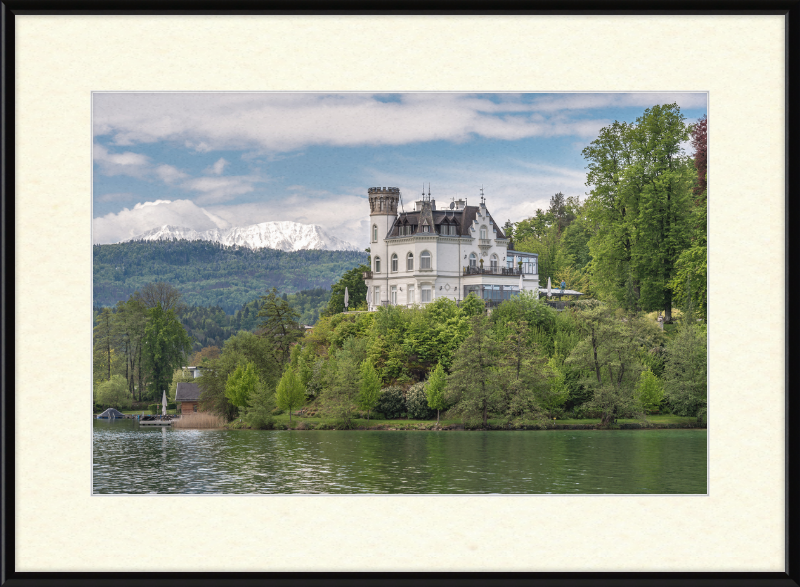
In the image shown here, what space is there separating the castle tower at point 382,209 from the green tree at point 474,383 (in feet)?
15.7

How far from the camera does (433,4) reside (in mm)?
6238

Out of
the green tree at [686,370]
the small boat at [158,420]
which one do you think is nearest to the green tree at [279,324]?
the small boat at [158,420]

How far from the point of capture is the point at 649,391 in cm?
2061

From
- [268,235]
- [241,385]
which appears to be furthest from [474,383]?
[268,235]

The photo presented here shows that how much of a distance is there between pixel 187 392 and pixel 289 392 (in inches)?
127

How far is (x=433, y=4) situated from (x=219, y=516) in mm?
4499

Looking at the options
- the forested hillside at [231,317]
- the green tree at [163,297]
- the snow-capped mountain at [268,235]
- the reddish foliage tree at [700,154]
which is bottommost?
the forested hillside at [231,317]

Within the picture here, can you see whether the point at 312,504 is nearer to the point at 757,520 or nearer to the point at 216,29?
the point at 757,520

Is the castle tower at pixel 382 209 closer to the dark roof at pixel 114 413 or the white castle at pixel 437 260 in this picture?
the white castle at pixel 437 260

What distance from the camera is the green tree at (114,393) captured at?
17.6 meters

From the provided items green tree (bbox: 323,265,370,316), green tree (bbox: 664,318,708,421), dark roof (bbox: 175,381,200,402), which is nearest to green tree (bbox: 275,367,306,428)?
dark roof (bbox: 175,381,200,402)

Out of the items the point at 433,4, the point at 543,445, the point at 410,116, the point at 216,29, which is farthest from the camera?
the point at 543,445

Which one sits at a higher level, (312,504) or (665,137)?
(665,137)

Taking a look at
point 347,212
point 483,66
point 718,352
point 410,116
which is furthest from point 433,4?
point 347,212
